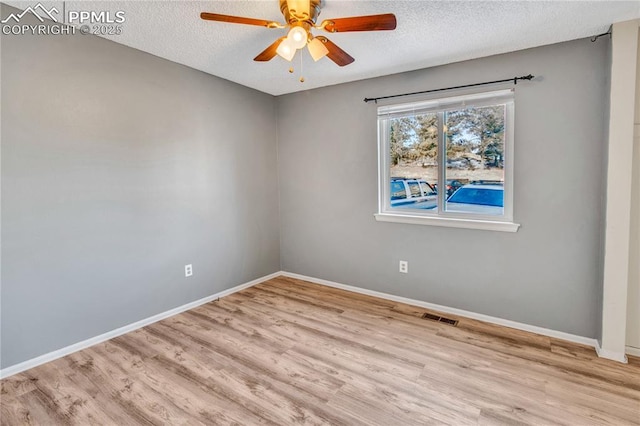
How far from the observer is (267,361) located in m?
2.32

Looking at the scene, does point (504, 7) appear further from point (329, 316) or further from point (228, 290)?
point (228, 290)

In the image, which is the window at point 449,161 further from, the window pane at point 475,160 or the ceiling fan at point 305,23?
the ceiling fan at point 305,23

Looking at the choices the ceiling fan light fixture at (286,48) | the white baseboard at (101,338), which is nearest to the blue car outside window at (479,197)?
the ceiling fan light fixture at (286,48)

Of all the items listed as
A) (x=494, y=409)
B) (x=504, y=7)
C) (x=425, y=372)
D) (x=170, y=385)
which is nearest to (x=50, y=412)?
(x=170, y=385)

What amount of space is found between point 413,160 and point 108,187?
280 cm

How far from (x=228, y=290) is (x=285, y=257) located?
926mm

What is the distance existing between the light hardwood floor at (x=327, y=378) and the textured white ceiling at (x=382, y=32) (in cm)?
235

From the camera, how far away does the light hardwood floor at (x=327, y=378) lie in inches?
70.7

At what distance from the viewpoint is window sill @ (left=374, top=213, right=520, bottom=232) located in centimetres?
277

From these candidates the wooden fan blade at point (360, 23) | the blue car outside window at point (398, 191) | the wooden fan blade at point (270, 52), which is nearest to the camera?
the wooden fan blade at point (360, 23)

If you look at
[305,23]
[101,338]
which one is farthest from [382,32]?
[101,338]

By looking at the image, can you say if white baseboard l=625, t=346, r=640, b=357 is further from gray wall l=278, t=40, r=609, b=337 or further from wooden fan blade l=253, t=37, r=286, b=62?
wooden fan blade l=253, t=37, r=286, b=62

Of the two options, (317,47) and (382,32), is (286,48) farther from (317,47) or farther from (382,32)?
(382,32)

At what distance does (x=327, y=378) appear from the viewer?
6.95 ft
